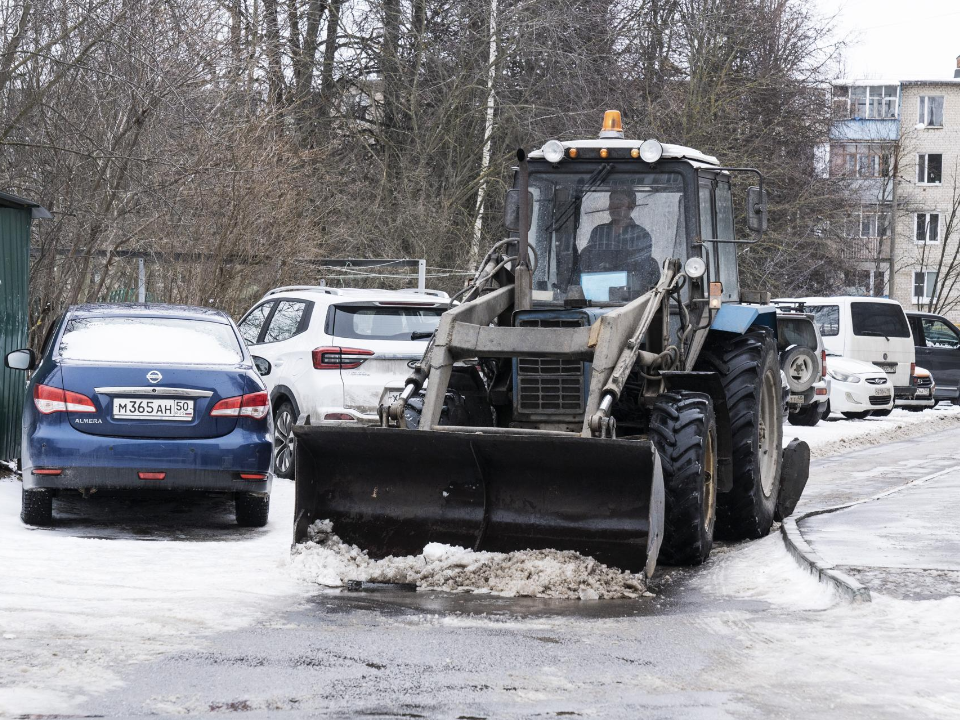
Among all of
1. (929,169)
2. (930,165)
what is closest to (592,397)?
(929,169)

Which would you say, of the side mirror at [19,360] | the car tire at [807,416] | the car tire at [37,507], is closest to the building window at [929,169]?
the car tire at [807,416]

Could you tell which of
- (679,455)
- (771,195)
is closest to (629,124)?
(771,195)

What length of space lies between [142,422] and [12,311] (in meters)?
4.08

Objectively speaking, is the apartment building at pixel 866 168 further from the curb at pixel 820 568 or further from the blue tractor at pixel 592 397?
the curb at pixel 820 568

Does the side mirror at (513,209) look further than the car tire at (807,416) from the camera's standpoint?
No

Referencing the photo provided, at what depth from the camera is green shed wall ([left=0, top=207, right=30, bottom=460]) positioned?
504 inches

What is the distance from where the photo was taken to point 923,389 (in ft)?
89.9

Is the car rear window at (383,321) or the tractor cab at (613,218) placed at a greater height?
the tractor cab at (613,218)

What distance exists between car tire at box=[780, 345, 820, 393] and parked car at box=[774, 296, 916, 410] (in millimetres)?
11045

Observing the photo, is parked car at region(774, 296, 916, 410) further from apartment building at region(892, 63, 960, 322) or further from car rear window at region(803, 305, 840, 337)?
apartment building at region(892, 63, 960, 322)

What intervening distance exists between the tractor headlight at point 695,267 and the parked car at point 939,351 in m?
20.7

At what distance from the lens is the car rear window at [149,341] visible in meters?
9.94

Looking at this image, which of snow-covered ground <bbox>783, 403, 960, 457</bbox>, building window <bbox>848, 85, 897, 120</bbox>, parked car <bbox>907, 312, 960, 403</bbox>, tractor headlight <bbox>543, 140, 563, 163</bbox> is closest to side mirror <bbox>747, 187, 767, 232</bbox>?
tractor headlight <bbox>543, 140, 563, 163</bbox>

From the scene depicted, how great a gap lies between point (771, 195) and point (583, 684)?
3116 cm
